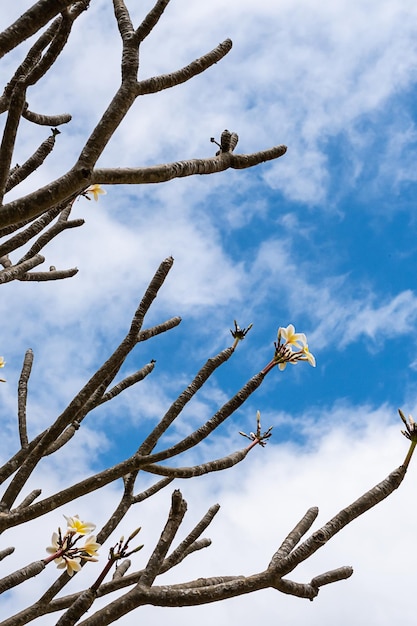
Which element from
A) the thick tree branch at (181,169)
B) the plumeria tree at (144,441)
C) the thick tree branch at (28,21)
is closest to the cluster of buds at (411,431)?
the plumeria tree at (144,441)

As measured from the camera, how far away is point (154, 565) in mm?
3162

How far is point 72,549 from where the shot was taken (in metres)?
3.44

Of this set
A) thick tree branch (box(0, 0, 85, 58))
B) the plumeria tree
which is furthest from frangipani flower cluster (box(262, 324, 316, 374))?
thick tree branch (box(0, 0, 85, 58))

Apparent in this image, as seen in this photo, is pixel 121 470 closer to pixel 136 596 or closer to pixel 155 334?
pixel 136 596

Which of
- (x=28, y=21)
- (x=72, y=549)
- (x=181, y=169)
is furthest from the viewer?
(x=72, y=549)

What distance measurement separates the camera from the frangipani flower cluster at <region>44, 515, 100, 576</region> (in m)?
3.41

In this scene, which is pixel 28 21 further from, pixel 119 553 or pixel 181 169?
pixel 119 553

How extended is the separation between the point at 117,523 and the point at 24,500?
0.89 m

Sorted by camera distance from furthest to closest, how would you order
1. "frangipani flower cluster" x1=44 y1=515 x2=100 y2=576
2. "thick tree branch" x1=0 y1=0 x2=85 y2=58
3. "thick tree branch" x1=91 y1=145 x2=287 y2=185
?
"frangipani flower cluster" x1=44 y1=515 x2=100 y2=576 < "thick tree branch" x1=91 y1=145 x2=287 y2=185 < "thick tree branch" x1=0 y1=0 x2=85 y2=58

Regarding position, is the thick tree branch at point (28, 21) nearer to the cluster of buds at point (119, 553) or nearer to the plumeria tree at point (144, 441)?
the plumeria tree at point (144, 441)

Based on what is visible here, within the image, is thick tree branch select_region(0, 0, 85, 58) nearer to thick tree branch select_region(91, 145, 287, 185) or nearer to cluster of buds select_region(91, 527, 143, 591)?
thick tree branch select_region(91, 145, 287, 185)

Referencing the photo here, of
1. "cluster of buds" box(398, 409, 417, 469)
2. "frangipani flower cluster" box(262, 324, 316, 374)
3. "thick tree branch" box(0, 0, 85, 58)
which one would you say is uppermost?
"thick tree branch" box(0, 0, 85, 58)

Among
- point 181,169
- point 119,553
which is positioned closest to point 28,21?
point 181,169

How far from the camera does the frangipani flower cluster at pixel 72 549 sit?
3.41m
